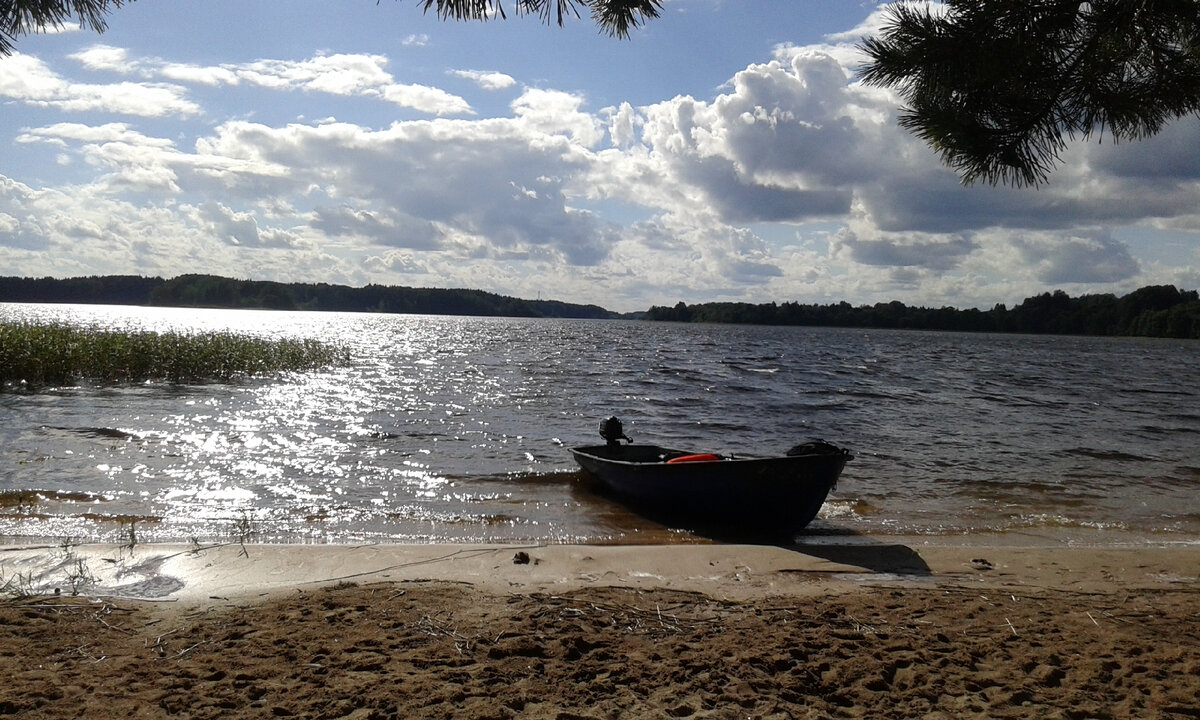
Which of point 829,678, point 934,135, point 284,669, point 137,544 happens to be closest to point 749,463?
point 934,135

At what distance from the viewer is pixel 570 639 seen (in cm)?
446

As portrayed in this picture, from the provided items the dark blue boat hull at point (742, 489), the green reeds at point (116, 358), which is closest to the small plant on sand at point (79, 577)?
the dark blue boat hull at point (742, 489)

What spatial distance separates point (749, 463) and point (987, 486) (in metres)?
6.08

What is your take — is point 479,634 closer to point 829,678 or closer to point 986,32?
point 829,678

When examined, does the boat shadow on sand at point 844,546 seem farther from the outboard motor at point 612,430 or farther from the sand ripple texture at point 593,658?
the outboard motor at point 612,430

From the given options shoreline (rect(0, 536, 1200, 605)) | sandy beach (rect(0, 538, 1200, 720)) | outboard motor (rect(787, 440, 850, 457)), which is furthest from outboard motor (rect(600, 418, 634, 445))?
sandy beach (rect(0, 538, 1200, 720))

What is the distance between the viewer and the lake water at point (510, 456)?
30.8 feet

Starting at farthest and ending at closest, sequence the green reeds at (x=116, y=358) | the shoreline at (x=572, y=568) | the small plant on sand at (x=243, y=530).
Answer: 1. the green reeds at (x=116, y=358)
2. the small plant on sand at (x=243, y=530)
3. the shoreline at (x=572, y=568)

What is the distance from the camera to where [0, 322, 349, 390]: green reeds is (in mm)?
21203

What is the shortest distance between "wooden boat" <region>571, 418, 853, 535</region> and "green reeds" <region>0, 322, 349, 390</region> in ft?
64.9

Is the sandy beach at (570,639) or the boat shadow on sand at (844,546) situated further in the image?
the boat shadow on sand at (844,546)

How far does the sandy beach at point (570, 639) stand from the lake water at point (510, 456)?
229 cm

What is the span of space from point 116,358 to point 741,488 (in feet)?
73.3

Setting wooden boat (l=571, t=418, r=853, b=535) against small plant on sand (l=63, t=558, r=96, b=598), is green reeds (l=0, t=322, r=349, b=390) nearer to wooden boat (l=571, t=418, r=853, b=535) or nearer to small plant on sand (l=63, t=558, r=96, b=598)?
small plant on sand (l=63, t=558, r=96, b=598)
